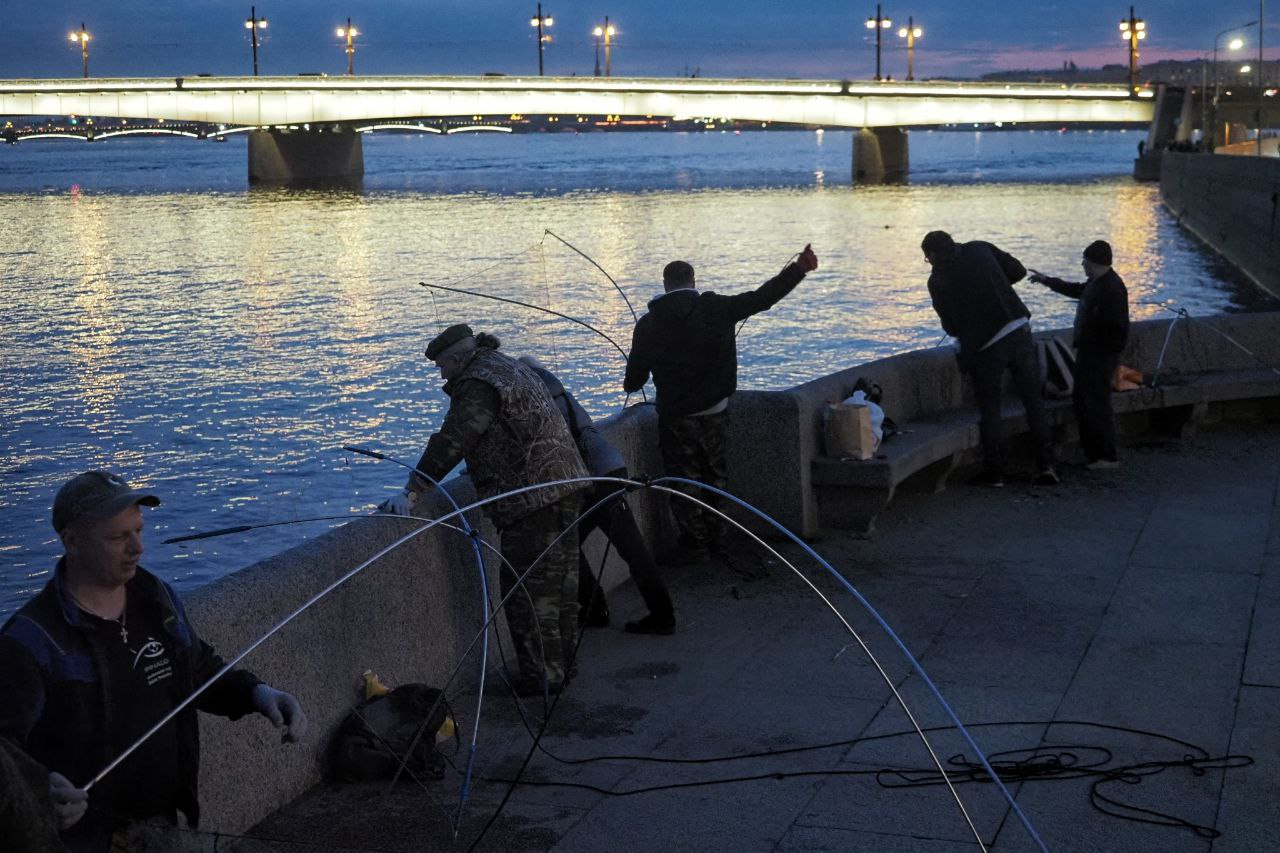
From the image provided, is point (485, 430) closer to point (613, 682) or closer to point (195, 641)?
point (613, 682)

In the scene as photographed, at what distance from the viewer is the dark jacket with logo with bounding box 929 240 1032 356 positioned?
10203mm

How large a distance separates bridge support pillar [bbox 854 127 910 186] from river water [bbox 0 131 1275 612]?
12.3m

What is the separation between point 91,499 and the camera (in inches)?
152

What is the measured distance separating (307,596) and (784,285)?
140 inches

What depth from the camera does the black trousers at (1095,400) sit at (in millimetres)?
10789

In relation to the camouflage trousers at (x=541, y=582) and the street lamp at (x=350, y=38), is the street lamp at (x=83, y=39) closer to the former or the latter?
the street lamp at (x=350, y=38)

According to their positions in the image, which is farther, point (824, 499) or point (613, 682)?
point (824, 499)

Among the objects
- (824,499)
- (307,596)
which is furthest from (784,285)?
(307,596)

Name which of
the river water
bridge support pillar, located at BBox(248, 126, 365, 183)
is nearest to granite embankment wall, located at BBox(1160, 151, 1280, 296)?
the river water

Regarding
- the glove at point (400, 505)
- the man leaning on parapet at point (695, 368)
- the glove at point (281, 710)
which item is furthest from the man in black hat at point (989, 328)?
the glove at point (281, 710)

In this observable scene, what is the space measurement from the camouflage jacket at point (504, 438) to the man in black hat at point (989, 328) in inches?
160

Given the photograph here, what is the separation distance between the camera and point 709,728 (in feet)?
21.1

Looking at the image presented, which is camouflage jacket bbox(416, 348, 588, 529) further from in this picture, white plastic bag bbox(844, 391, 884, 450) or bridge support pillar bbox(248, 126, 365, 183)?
bridge support pillar bbox(248, 126, 365, 183)

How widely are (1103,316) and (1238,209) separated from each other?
1099 inches
